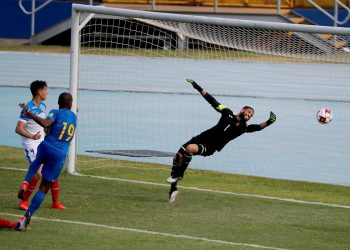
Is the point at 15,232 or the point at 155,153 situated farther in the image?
the point at 155,153

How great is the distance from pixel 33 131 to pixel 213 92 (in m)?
16.4

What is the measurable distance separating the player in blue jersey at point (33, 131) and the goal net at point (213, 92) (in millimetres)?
2775

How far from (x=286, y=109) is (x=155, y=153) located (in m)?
8.14

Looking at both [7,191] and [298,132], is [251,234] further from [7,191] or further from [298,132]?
[298,132]

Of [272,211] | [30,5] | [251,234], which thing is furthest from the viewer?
[30,5]

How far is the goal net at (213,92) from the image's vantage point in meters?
18.3

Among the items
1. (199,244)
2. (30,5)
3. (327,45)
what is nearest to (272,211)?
(199,244)

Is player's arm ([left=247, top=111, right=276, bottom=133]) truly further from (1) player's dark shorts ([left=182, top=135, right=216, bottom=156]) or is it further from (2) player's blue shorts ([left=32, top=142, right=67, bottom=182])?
(2) player's blue shorts ([left=32, top=142, right=67, bottom=182])

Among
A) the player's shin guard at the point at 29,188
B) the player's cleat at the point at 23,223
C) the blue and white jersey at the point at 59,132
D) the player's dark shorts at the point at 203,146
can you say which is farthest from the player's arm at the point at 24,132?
the player's cleat at the point at 23,223

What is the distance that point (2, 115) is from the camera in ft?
83.4

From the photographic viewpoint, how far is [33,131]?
14469 millimetres

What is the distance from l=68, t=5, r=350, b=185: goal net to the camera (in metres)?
18.3

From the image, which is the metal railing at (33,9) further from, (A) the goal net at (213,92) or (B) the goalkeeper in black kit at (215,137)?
(B) the goalkeeper in black kit at (215,137)

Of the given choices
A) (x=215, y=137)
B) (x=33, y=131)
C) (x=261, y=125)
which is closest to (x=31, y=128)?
(x=33, y=131)
